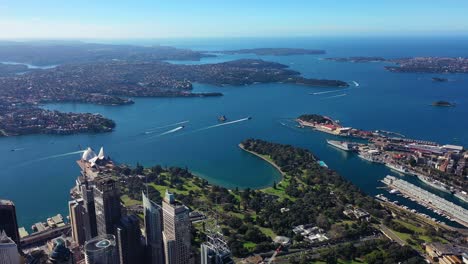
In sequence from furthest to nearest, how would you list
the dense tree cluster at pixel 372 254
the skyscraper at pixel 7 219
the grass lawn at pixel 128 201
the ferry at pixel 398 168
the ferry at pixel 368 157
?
the ferry at pixel 368 157 < the ferry at pixel 398 168 < the grass lawn at pixel 128 201 < the dense tree cluster at pixel 372 254 < the skyscraper at pixel 7 219

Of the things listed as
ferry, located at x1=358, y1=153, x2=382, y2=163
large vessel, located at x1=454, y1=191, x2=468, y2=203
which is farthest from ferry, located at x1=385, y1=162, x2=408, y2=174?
large vessel, located at x1=454, y1=191, x2=468, y2=203

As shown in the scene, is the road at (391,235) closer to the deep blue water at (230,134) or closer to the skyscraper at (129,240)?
the deep blue water at (230,134)

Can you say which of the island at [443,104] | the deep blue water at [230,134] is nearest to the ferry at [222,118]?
the deep blue water at [230,134]

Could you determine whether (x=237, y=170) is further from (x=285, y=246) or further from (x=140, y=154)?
(x=285, y=246)

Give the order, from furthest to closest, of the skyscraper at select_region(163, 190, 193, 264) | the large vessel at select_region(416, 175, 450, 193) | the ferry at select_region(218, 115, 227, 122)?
the ferry at select_region(218, 115, 227, 122)
the large vessel at select_region(416, 175, 450, 193)
the skyscraper at select_region(163, 190, 193, 264)

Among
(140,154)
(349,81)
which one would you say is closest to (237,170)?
(140,154)

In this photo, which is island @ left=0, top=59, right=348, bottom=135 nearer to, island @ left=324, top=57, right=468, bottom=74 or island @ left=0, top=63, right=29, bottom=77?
island @ left=0, top=63, right=29, bottom=77
